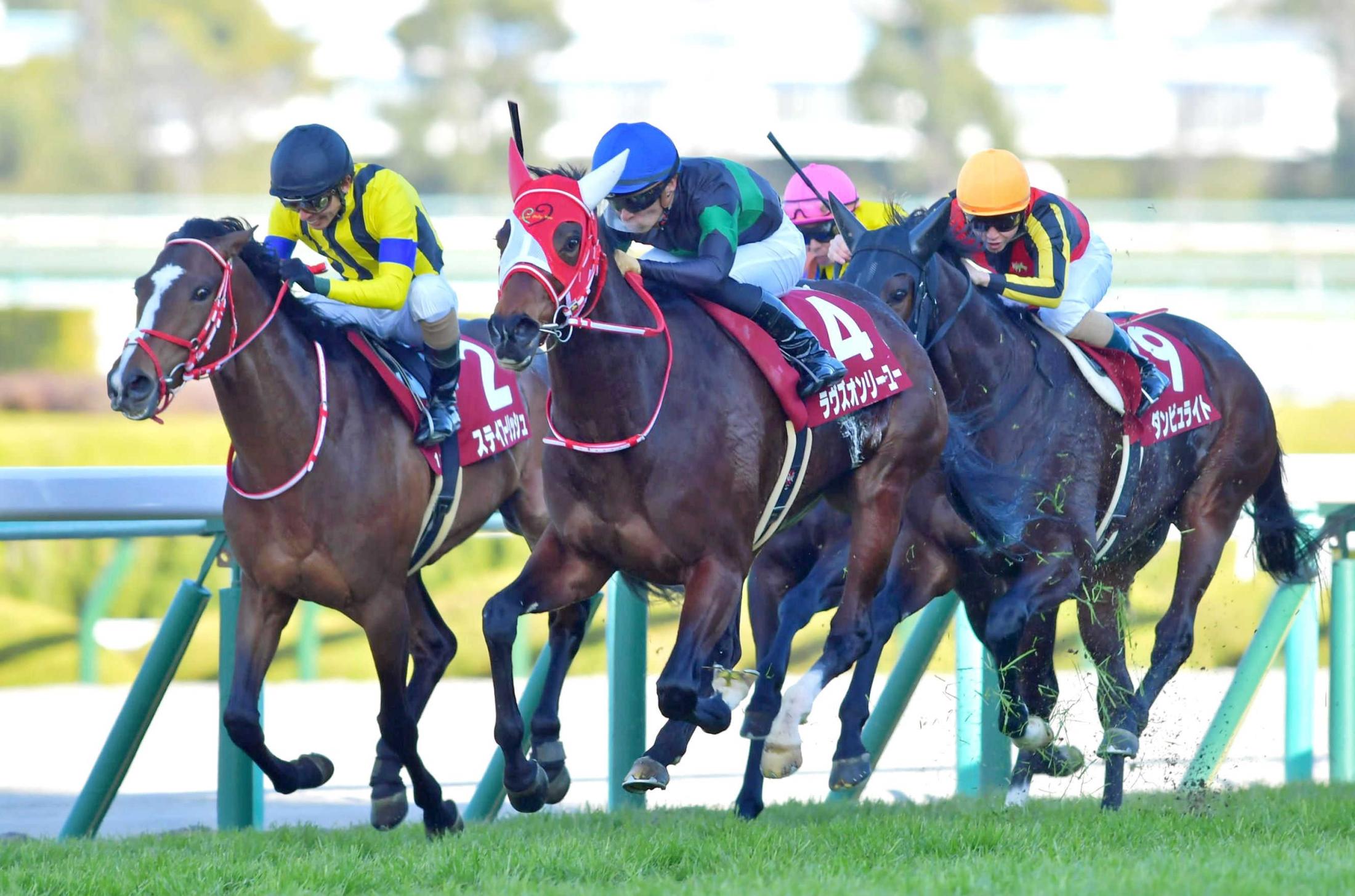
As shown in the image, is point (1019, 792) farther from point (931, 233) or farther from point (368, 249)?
point (368, 249)

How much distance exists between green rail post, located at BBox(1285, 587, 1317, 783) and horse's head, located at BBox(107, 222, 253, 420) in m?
3.98

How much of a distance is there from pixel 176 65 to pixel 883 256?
101ft

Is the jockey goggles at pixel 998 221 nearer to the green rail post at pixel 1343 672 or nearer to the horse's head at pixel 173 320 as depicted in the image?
the green rail post at pixel 1343 672

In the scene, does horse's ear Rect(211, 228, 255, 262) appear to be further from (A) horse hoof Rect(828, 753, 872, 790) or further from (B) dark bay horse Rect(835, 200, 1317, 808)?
(A) horse hoof Rect(828, 753, 872, 790)

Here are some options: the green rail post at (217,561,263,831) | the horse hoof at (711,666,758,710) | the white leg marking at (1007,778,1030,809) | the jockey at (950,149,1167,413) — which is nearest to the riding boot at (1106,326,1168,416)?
the jockey at (950,149,1167,413)

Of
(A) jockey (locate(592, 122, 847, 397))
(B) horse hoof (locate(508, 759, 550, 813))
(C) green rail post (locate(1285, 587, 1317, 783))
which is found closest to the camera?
(A) jockey (locate(592, 122, 847, 397))

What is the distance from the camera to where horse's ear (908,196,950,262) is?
5.32 meters

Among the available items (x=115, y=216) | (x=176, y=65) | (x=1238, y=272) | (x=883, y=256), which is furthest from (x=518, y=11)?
(x=883, y=256)

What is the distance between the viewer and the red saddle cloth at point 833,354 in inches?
190

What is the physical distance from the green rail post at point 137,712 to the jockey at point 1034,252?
7.96 ft

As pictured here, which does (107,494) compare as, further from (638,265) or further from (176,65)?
(176,65)

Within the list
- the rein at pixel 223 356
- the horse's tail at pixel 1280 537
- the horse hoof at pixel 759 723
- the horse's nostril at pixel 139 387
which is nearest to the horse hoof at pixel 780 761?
the horse hoof at pixel 759 723

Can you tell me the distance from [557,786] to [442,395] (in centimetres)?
109

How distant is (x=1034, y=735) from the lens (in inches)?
211
